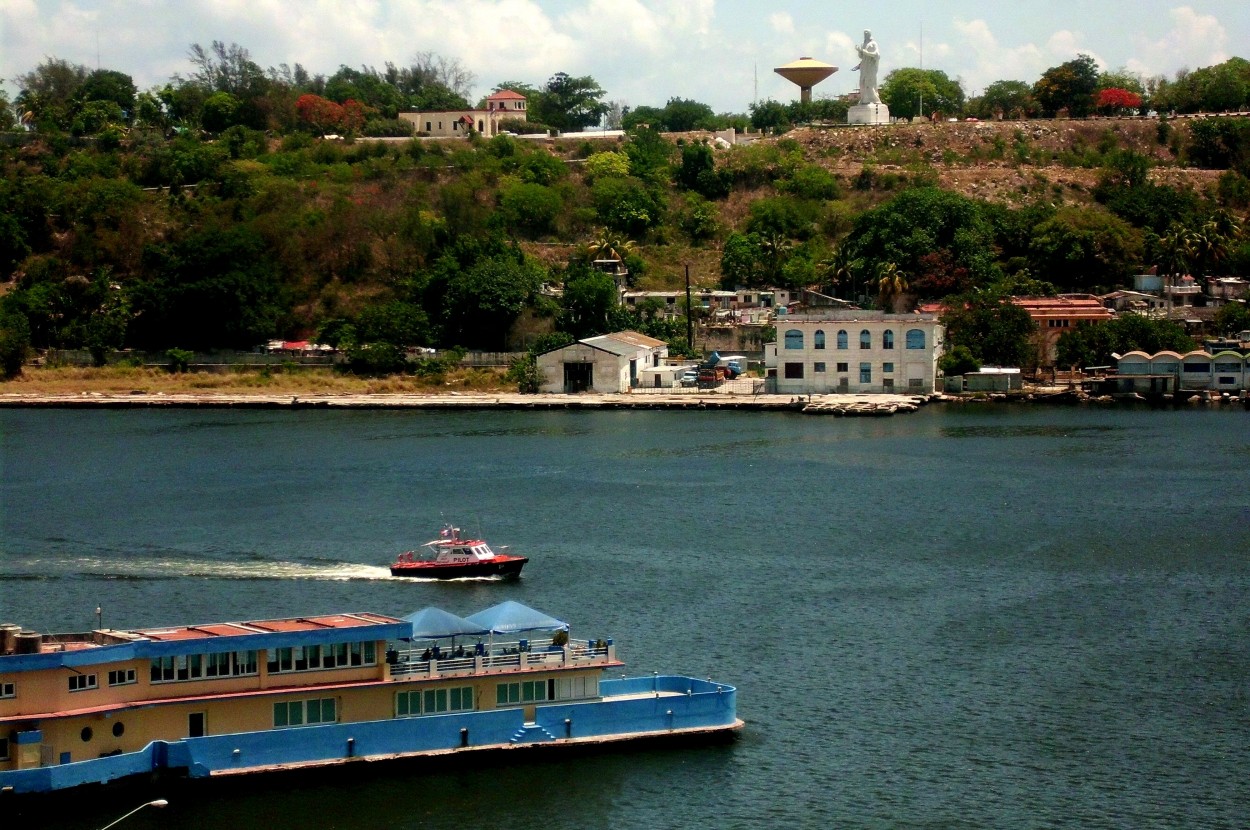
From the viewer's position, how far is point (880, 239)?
104 metres

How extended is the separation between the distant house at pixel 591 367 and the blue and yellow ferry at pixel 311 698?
56434mm

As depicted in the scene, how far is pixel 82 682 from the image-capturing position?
27.2 metres

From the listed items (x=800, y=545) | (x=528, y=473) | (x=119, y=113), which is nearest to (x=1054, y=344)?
(x=528, y=473)

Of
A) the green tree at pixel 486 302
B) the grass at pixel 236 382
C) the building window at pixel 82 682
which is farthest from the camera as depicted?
the green tree at pixel 486 302

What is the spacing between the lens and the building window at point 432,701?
29.6m

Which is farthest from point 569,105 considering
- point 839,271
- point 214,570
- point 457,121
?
point 214,570

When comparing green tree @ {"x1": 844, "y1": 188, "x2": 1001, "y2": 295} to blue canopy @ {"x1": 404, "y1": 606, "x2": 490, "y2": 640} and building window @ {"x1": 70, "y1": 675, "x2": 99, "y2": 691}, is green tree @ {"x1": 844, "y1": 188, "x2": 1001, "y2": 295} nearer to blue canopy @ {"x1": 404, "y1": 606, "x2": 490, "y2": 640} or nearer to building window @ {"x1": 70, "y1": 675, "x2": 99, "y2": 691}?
blue canopy @ {"x1": 404, "y1": 606, "x2": 490, "y2": 640}

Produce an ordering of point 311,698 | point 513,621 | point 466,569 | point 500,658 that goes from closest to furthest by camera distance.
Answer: point 311,698 < point 500,658 < point 513,621 < point 466,569

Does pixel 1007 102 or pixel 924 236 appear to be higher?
pixel 1007 102

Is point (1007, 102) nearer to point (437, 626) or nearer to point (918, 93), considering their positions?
point (918, 93)

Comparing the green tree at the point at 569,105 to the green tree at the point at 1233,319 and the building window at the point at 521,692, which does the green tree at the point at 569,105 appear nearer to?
the green tree at the point at 1233,319

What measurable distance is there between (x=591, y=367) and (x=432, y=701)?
5929 cm

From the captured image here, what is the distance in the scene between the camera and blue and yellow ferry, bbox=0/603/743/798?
27.0 meters

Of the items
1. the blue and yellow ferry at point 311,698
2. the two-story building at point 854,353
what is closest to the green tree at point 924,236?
the two-story building at point 854,353
